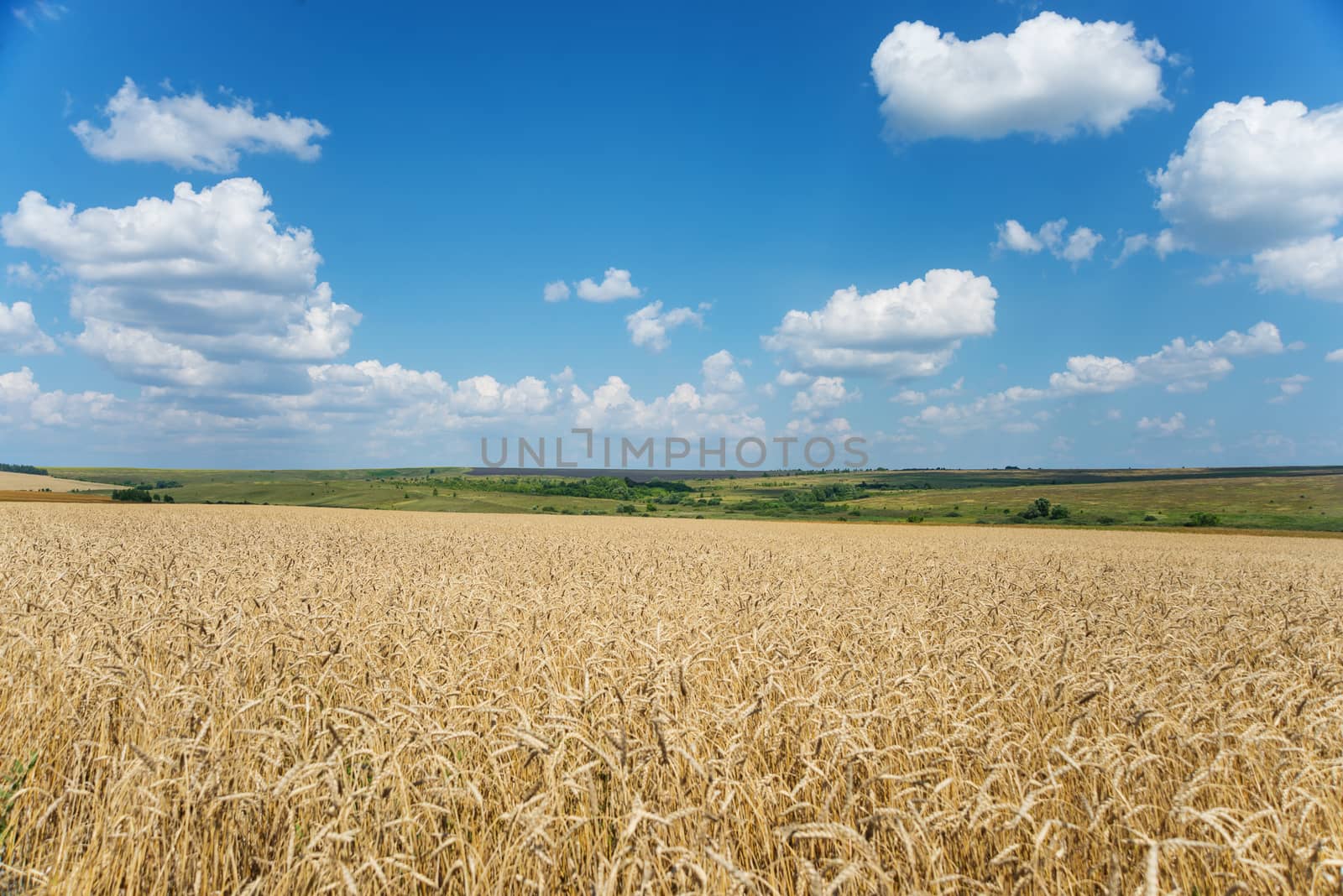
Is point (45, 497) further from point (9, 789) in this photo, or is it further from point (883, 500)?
point (883, 500)

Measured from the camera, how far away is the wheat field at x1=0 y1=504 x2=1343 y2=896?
288cm

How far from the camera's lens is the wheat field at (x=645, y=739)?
2885 millimetres

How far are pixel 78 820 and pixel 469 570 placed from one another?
8.07 metres

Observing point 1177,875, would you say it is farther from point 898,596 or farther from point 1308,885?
point 898,596

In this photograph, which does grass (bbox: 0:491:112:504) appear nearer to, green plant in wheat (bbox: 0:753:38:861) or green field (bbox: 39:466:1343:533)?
green field (bbox: 39:466:1343:533)

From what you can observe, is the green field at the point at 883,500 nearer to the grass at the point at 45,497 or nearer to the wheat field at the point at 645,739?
the grass at the point at 45,497

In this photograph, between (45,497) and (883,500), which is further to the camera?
(883,500)

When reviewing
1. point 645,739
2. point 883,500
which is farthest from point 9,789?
point 883,500

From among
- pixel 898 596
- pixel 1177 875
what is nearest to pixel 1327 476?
pixel 898 596

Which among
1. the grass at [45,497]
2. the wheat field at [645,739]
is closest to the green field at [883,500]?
the grass at [45,497]

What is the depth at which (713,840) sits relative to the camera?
2916 millimetres

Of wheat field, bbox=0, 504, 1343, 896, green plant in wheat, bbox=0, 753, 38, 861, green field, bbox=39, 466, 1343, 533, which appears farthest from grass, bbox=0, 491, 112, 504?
green plant in wheat, bbox=0, 753, 38, 861

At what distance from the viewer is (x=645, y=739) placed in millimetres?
3963

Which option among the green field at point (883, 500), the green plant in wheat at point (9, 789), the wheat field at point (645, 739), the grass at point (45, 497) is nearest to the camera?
the wheat field at point (645, 739)
